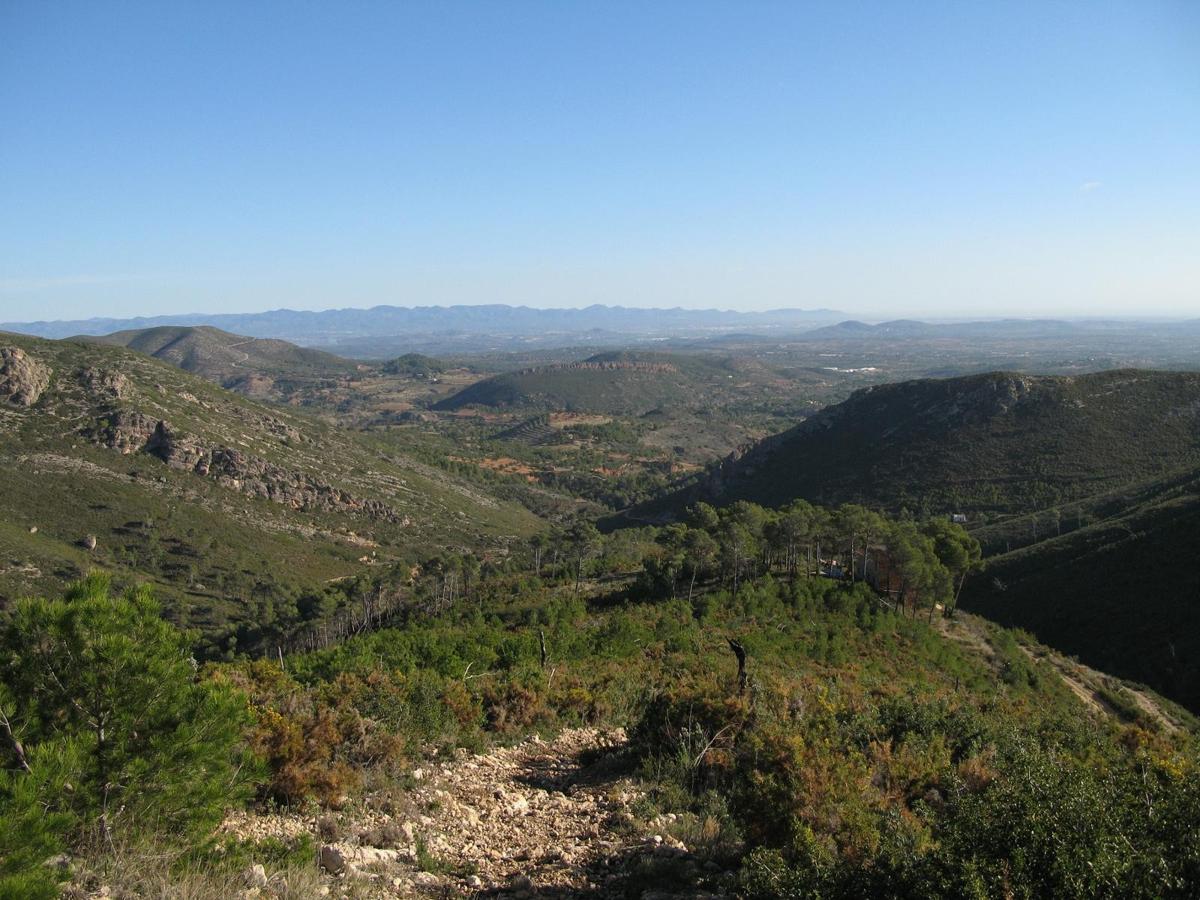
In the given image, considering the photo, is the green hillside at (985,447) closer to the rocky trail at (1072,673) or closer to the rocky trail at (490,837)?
the rocky trail at (1072,673)

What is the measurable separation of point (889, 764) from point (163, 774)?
7454mm

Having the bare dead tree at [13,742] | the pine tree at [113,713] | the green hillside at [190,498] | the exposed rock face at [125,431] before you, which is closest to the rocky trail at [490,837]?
the pine tree at [113,713]

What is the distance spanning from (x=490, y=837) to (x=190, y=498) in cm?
7020

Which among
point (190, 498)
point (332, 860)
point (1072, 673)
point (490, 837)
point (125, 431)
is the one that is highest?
point (332, 860)

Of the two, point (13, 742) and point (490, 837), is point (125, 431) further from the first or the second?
point (490, 837)

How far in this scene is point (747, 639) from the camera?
77.4ft

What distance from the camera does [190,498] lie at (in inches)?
2601

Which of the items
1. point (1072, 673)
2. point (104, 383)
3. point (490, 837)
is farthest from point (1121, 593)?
point (104, 383)

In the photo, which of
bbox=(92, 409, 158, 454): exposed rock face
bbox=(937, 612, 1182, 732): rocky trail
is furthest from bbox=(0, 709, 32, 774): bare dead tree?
bbox=(92, 409, 158, 454): exposed rock face

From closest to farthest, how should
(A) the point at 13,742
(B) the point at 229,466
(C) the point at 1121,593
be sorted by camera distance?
(A) the point at 13,742 → (C) the point at 1121,593 → (B) the point at 229,466

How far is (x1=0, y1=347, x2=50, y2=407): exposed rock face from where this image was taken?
6581cm

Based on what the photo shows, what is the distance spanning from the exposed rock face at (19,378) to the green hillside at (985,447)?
72.9 m

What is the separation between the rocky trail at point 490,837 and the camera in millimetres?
6312

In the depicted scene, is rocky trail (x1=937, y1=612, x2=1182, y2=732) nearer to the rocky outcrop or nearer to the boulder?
the boulder
